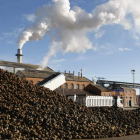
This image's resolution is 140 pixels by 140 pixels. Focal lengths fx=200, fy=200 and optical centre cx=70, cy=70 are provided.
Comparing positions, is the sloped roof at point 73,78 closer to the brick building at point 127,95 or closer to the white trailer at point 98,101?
the brick building at point 127,95

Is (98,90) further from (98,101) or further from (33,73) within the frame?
(98,101)

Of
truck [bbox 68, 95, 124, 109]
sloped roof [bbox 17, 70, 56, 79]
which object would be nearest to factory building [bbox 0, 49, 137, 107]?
sloped roof [bbox 17, 70, 56, 79]

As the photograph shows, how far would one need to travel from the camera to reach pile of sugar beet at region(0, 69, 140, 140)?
11086mm

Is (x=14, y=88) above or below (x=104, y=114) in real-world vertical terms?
above

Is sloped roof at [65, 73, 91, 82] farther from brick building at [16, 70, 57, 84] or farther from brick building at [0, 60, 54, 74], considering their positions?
brick building at [16, 70, 57, 84]

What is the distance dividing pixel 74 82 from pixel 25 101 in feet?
148

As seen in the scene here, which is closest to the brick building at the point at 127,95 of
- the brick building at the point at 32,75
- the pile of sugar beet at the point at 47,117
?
the brick building at the point at 32,75

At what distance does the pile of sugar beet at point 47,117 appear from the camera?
1109 cm

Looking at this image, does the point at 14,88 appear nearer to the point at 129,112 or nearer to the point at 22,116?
the point at 22,116

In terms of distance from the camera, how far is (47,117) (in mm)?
12406

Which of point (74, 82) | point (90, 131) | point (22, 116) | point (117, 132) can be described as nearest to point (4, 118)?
point (22, 116)

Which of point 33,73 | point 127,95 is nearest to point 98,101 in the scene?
point 33,73

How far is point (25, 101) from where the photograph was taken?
13.5 metres

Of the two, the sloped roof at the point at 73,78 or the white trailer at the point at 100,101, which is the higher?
the sloped roof at the point at 73,78
